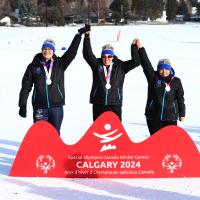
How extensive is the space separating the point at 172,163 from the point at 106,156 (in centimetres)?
79

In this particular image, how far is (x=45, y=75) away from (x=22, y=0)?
93572 millimetres

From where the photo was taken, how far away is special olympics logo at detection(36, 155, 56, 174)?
222 inches

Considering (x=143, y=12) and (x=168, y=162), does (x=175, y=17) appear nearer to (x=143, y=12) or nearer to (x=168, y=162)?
(x=143, y=12)

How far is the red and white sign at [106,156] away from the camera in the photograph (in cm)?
563

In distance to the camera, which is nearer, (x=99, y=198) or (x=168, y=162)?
(x=99, y=198)

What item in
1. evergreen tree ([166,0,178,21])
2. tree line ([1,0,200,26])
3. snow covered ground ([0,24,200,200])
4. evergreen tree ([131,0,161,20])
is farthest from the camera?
evergreen tree ([166,0,178,21])

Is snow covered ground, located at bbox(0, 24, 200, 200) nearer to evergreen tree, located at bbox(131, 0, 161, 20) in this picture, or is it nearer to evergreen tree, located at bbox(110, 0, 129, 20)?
evergreen tree, located at bbox(110, 0, 129, 20)

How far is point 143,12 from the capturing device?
108 metres

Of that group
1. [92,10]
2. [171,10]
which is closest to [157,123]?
[92,10]

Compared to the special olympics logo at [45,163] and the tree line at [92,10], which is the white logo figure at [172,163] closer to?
the special olympics logo at [45,163]

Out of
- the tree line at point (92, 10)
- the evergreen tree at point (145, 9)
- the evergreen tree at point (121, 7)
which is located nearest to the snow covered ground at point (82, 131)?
the tree line at point (92, 10)

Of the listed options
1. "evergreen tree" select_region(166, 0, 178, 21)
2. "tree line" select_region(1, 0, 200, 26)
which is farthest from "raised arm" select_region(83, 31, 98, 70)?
"evergreen tree" select_region(166, 0, 178, 21)

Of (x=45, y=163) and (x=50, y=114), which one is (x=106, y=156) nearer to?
(x=45, y=163)

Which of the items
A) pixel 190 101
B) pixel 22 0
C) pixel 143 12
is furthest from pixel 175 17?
pixel 190 101
